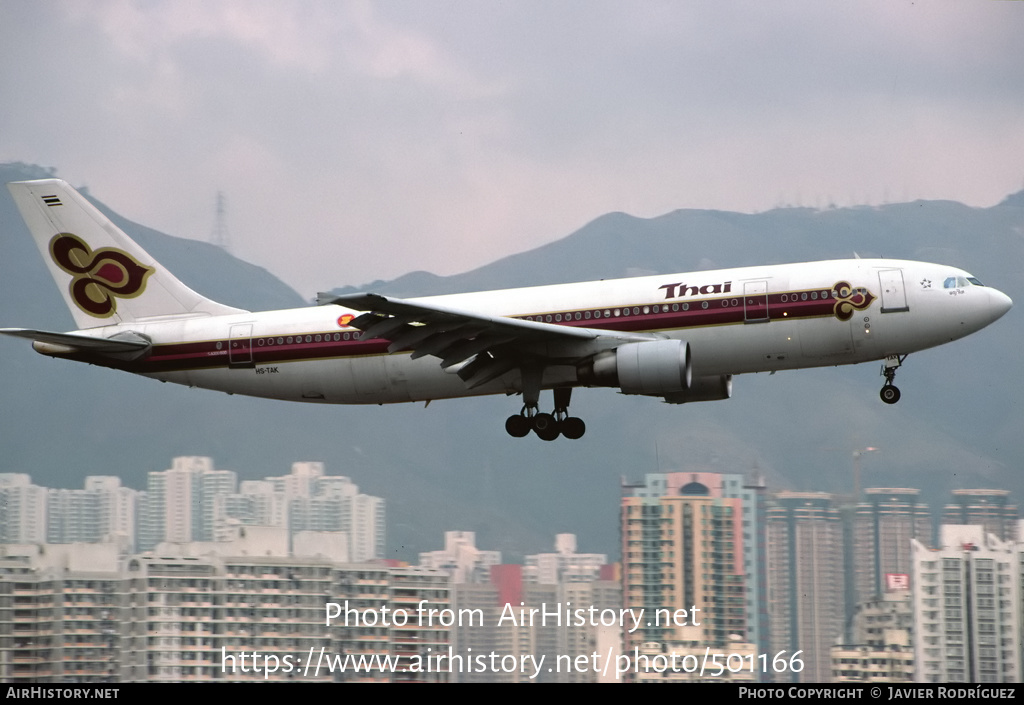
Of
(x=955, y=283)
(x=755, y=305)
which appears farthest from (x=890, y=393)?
(x=755, y=305)

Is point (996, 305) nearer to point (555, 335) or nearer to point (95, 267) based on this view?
point (555, 335)

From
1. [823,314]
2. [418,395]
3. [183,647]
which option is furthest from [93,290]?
[183,647]

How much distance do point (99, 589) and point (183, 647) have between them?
41.1 ft

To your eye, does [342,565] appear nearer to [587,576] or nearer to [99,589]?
[99,589]

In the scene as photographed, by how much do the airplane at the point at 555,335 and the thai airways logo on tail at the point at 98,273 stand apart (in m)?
0.37

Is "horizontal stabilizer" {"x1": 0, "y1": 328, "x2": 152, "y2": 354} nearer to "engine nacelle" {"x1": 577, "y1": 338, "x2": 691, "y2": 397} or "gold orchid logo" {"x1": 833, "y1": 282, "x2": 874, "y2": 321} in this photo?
"engine nacelle" {"x1": 577, "y1": 338, "x2": 691, "y2": 397}

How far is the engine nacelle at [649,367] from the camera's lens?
36.5m

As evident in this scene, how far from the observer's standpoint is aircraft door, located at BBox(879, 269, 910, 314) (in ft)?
123

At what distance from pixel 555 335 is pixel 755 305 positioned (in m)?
5.66

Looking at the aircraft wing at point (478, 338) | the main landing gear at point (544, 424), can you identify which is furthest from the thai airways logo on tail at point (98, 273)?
the main landing gear at point (544, 424)

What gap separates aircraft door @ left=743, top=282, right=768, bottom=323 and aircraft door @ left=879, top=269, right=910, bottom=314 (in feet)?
10.8

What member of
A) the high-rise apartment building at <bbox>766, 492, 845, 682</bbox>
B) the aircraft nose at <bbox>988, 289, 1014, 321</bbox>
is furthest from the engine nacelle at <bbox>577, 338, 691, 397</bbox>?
the high-rise apartment building at <bbox>766, 492, 845, 682</bbox>

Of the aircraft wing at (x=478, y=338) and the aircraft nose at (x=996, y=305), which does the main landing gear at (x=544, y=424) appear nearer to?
the aircraft wing at (x=478, y=338)
